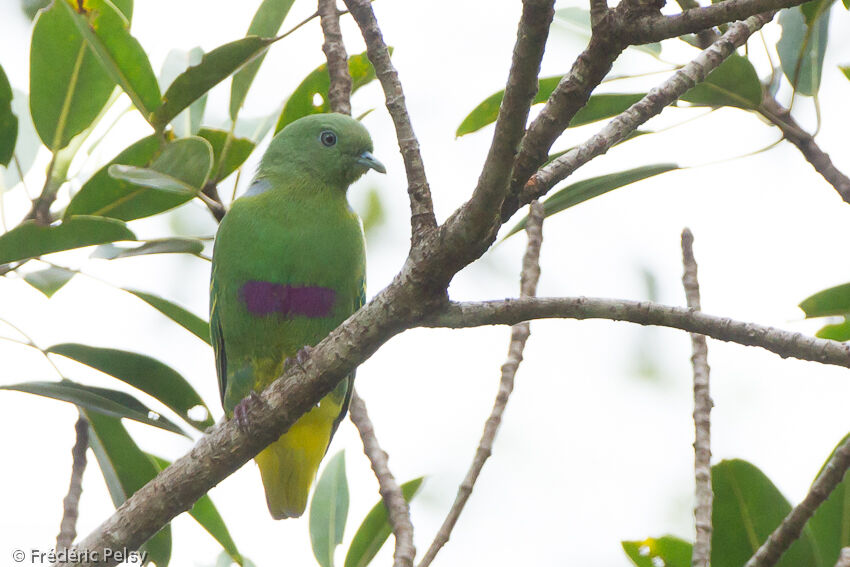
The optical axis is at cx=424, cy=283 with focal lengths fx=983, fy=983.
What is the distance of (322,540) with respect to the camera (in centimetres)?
372

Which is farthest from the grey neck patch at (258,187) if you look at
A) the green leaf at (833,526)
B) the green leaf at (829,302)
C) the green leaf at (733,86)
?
the green leaf at (833,526)

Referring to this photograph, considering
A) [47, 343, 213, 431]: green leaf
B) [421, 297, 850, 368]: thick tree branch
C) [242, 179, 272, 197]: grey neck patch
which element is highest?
[242, 179, 272, 197]: grey neck patch

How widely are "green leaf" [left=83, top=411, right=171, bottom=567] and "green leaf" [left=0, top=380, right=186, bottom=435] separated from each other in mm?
158

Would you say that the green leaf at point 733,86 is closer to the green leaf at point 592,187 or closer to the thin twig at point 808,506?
the green leaf at point 592,187

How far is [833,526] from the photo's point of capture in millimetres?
2896

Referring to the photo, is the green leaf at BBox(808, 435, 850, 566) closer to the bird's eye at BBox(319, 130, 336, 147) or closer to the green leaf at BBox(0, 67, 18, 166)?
the bird's eye at BBox(319, 130, 336, 147)

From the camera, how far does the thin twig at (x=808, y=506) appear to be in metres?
2.32

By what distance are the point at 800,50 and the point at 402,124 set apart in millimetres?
1678

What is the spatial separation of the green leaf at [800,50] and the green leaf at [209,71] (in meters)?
1.83

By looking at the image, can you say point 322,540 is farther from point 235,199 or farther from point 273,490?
point 235,199

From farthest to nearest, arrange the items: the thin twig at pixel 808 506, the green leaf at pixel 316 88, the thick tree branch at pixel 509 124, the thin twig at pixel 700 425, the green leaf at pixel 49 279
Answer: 1. the green leaf at pixel 316 88
2. the green leaf at pixel 49 279
3. the thin twig at pixel 700 425
4. the thin twig at pixel 808 506
5. the thick tree branch at pixel 509 124

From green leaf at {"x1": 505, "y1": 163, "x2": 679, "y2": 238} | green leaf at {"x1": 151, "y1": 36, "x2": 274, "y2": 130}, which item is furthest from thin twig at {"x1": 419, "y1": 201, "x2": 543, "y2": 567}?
green leaf at {"x1": 151, "y1": 36, "x2": 274, "y2": 130}

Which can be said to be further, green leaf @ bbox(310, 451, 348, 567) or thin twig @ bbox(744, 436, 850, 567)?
green leaf @ bbox(310, 451, 348, 567)

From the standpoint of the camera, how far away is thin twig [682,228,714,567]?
2.61m
